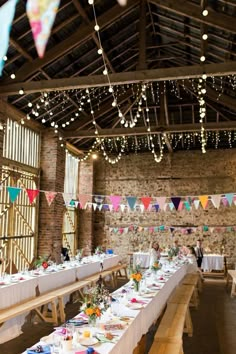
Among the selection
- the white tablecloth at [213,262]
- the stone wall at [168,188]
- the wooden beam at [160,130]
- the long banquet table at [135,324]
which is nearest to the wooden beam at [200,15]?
the wooden beam at [160,130]

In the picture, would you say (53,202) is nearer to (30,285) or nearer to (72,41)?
(30,285)

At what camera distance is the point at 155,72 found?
735 centimetres

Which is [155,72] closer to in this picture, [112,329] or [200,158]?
[112,329]

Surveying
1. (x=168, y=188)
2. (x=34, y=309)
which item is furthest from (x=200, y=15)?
(x=168, y=188)

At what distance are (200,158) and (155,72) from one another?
811 cm

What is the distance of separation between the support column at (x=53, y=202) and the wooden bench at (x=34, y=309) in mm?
3613

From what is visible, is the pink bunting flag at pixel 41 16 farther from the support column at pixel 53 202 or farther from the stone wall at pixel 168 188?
the stone wall at pixel 168 188

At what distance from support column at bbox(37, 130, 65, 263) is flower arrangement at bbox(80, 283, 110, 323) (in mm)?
6295

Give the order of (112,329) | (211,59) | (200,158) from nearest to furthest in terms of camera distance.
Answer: (112,329) → (211,59) → (200,158)

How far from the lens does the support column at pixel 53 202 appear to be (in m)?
10.8

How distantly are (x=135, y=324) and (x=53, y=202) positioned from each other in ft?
23.5

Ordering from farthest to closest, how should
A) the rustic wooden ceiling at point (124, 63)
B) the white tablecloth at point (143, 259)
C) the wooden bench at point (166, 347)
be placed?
the white tablecloth at point (143, 259), the rustic wooden ceiling at point (124, 63), the wooden bench at point (166, 347)

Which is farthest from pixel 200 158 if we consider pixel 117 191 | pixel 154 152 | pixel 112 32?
pixel 112 32

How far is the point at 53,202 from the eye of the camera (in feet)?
36.0
